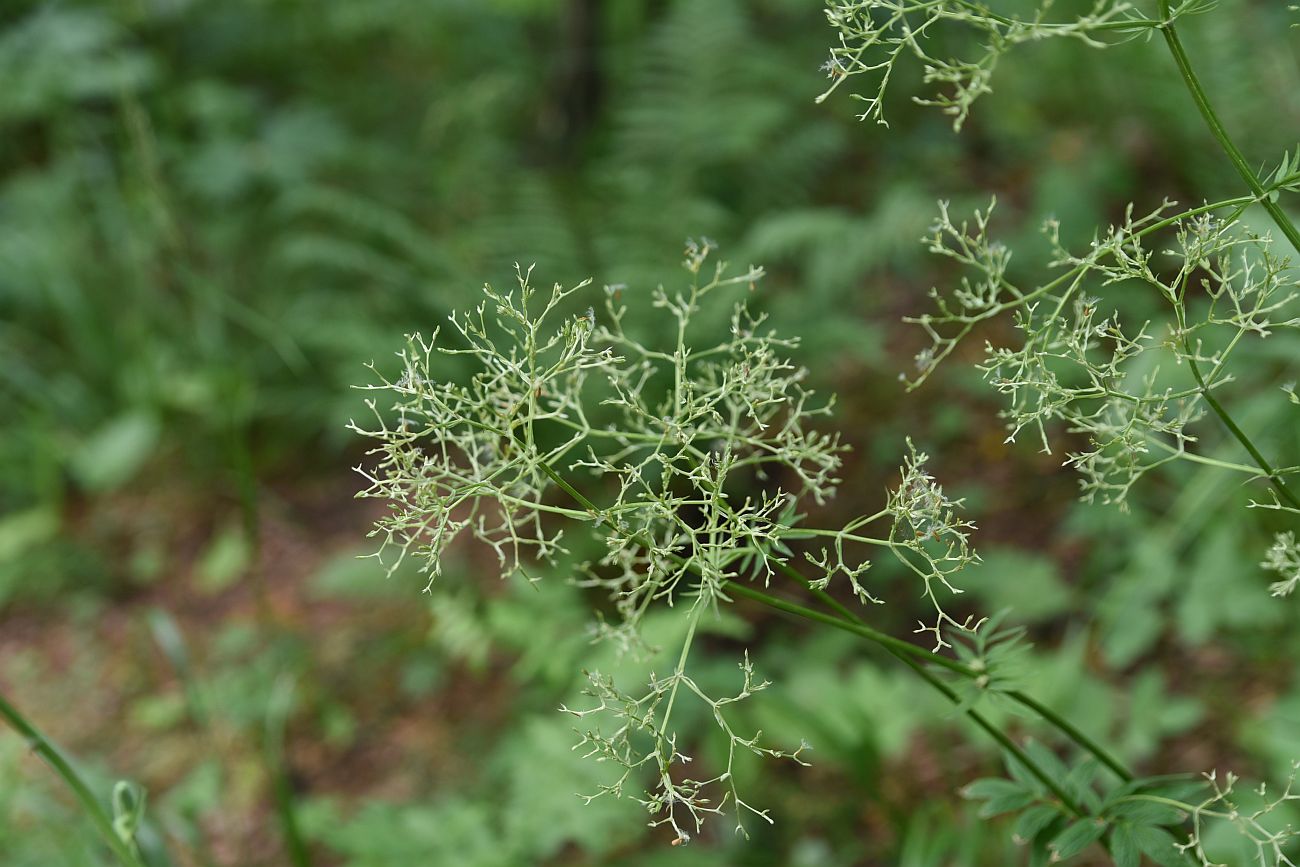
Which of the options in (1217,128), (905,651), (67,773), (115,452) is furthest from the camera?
(115,452)

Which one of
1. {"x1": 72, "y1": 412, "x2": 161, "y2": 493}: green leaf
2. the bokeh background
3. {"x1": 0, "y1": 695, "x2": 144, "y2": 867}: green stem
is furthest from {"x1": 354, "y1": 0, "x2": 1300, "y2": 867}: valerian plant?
{"x1": 72, "y1": 412, "x2": 161, "y2": 493}: green leaf

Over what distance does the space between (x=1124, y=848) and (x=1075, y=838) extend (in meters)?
0.04

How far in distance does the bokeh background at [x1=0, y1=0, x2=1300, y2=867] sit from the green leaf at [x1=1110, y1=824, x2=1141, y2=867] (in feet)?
2.75

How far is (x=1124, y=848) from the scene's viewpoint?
992 mm

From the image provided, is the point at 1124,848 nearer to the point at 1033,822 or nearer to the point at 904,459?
the point at 1033,822

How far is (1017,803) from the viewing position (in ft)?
3.54

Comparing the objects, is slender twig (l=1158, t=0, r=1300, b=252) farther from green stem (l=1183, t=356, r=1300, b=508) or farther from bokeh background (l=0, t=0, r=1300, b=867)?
bokeh background (l=0, t=0, r=1300, b=867)

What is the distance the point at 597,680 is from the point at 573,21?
4.11 meters

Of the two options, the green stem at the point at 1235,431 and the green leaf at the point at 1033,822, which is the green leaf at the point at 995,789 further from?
the green stem at the point at 1235,431

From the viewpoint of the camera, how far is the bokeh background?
7.76 ft

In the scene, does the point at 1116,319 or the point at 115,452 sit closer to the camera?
the point at 1116,319

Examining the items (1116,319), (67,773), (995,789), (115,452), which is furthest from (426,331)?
(1116,319)

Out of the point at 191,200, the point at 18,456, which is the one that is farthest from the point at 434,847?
the point at 191,200

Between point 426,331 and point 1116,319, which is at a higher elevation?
point 1116,319
